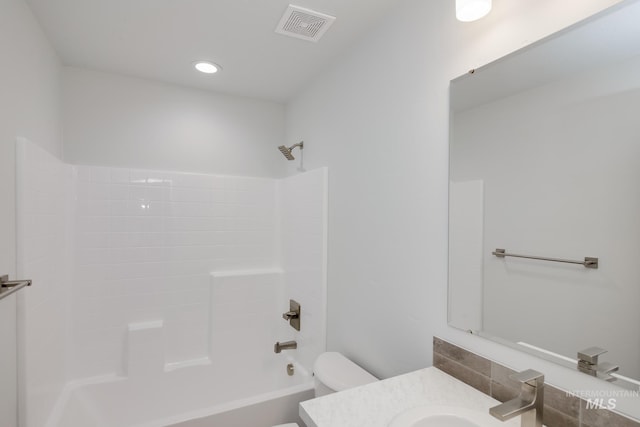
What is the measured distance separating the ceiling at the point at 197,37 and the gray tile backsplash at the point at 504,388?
1597mm

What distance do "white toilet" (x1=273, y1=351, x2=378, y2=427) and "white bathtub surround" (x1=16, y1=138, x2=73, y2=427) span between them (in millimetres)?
1295

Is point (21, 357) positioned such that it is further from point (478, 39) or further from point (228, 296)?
point (478, 39)

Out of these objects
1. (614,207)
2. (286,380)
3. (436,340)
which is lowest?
(286,380)

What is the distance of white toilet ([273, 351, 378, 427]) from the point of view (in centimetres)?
153

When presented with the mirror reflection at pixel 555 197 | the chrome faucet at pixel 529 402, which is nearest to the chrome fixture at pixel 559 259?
the mirror reflection at pixel 555 197

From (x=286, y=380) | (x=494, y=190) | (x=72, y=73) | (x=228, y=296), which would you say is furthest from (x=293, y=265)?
(x=72, y=73)

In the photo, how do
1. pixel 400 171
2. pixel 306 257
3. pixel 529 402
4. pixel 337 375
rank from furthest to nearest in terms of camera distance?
pixel 306 257 → pixel 337 375 → pixel 400 171 → pixel 529 402

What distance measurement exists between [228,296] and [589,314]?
7.73 feet

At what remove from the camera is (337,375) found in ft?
5.23

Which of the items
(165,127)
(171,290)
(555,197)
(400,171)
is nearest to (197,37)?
(165,127)

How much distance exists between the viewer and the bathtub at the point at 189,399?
5.74ft

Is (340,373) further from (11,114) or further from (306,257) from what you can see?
(11,114)

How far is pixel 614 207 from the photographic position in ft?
2.64

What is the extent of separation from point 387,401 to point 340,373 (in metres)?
0.63
